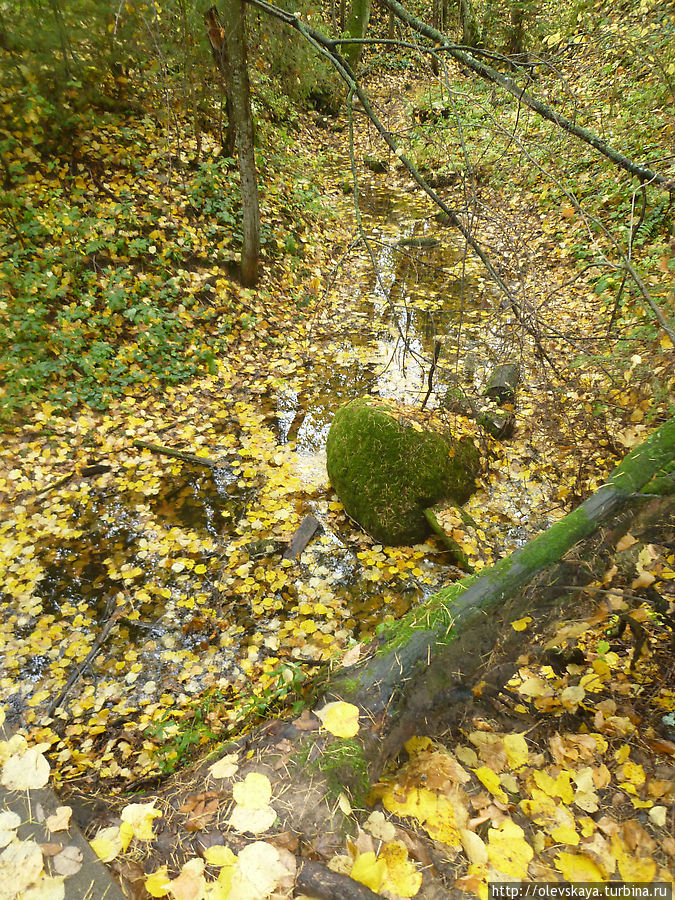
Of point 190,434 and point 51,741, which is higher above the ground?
point 190,434

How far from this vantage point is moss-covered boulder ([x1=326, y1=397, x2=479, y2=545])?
14.6 feet

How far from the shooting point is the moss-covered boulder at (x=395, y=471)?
Answer: 4449 millimetres

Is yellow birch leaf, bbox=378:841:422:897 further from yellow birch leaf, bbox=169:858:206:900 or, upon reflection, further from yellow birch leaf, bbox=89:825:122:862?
yellow birch leaf, bbox=89:825:122:862

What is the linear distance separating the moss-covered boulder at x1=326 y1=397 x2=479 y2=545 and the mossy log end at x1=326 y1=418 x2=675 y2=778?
2.04 m

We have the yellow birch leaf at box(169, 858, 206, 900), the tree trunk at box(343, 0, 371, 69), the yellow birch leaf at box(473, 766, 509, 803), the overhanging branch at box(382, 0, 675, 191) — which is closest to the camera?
the yellow birch leaf at box(169, 858, 206, 900)

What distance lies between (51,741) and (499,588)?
9.78 feet

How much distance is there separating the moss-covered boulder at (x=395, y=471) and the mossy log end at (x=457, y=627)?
2.04 metres

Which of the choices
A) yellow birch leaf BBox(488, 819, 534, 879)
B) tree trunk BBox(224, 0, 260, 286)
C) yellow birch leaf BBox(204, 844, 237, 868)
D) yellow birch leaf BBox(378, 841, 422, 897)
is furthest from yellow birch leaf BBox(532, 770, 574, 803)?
tree trunk BBox(224, 0, 260, 286)

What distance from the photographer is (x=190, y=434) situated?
5566mm

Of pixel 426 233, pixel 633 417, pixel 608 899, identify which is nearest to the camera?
pixel 608 899

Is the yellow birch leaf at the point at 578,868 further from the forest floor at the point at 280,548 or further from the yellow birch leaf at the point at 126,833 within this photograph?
the yellow birch leaf at the point at 126,833

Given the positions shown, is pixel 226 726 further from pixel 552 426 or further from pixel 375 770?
pixel 552 426

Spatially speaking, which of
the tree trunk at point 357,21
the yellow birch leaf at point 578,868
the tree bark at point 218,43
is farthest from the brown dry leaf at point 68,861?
the tree trunk at point 357,21

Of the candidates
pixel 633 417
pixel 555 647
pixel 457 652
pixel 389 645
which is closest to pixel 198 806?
pixel 389 645
